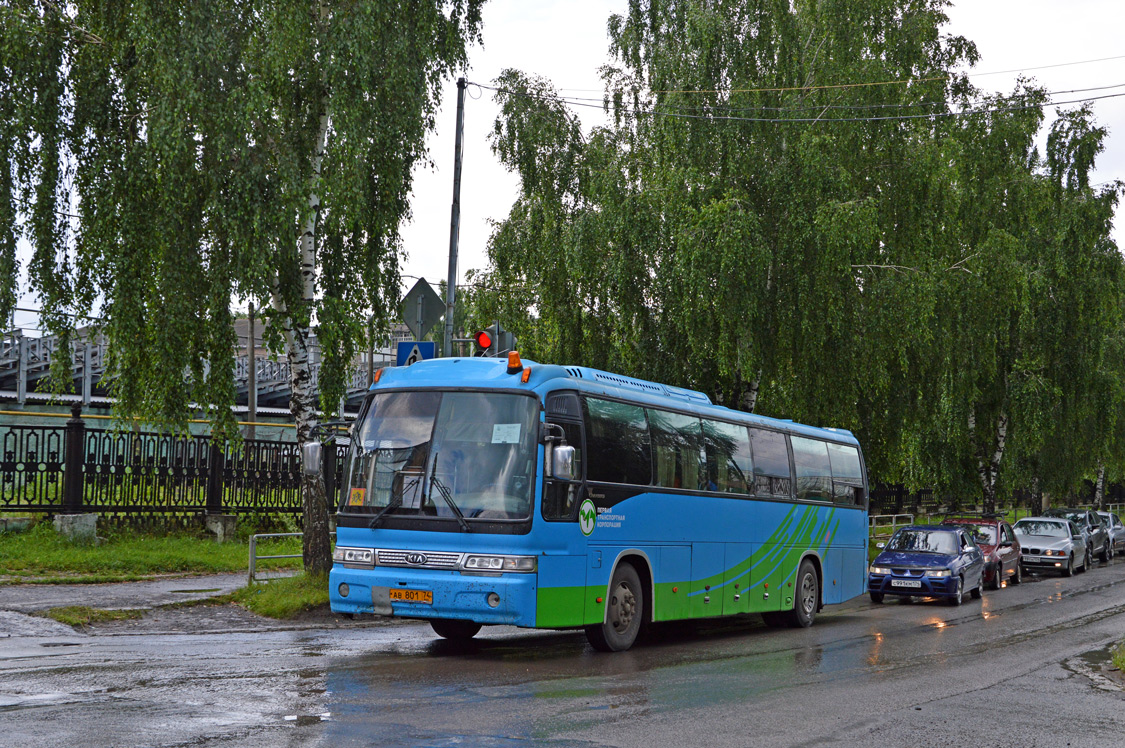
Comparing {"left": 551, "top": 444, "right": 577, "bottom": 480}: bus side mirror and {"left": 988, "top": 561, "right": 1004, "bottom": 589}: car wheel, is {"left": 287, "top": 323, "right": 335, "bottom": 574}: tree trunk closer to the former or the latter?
{"left": 551, "top": 444, "right": 577, "bottom": 480}: bus side mirror

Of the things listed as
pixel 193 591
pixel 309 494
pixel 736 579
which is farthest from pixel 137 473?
pixel 736 579

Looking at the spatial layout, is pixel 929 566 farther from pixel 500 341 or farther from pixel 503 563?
pixel 503 563

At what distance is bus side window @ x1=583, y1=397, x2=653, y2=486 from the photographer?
40.8 ft

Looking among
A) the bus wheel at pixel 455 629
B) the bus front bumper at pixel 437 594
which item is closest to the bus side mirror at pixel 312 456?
the bus front bumper at pixel 437 594

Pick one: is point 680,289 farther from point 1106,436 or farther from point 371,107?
point 1106,436

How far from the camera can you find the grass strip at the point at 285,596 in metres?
14.6

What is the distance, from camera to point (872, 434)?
85.6 feet

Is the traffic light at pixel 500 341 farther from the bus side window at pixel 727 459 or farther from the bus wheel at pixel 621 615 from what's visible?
the bus wheel at pixel 621 615

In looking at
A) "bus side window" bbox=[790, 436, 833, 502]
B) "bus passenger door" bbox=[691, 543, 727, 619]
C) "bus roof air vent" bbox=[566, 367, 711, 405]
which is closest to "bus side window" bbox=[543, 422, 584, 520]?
"bus roof air vent" bbox=[566, 367, 711, 405]

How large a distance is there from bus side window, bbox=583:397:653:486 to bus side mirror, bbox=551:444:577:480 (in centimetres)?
93

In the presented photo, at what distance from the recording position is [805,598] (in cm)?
1750

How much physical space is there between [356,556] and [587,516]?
8.05 feet

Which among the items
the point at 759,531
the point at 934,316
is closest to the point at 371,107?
the point at 759,531

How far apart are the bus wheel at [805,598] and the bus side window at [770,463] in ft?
4.50
